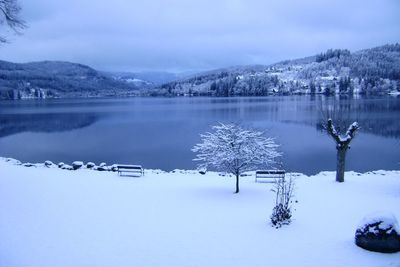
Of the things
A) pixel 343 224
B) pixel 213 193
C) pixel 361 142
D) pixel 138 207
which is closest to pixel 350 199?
pixel 343 224

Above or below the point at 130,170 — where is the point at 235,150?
above

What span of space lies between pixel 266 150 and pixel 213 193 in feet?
13.5

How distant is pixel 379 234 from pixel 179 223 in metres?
7.08

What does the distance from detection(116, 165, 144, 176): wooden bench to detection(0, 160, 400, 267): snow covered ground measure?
1802mm

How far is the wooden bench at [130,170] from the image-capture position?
2472 centimetres

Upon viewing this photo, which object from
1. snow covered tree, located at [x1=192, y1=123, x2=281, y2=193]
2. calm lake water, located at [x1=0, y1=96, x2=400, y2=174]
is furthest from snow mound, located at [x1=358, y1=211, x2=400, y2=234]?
calm lake water, located at [x1=0, y1=96, x2=400, y2=174]

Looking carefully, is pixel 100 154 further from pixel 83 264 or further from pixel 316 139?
pixel 83 264

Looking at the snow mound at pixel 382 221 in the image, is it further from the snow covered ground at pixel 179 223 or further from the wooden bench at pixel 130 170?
the wooden bench at pixel 130 170

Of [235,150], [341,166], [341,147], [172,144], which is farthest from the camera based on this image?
[172,144]

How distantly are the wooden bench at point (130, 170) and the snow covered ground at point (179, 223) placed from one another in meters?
1.80

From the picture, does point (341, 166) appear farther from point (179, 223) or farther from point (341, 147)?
point (179, 223)

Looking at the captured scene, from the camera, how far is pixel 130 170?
25.6 m

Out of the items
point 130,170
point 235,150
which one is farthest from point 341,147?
point 130,170

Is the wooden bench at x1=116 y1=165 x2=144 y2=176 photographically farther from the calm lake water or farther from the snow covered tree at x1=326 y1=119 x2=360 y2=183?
the snow covered tree at x1=326 y1=119 x2=360 y2=183
